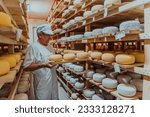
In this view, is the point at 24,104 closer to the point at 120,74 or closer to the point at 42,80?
the point at 42,80

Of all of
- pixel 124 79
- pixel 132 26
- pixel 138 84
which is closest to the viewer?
pixel 132 26

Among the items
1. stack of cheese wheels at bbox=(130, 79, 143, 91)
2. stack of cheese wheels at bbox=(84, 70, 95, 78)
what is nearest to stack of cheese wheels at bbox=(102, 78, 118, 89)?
stack of cheese wheels at bbox=(130, 79, 143, 91)

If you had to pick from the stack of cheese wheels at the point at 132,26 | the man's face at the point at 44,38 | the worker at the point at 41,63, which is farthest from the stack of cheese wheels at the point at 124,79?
the man's face at the point at 44,38

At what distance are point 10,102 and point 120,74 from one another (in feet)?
3.67

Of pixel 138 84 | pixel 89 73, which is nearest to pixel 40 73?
pixel 89 73

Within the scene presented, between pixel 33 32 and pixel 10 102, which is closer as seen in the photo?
pixel 10 102

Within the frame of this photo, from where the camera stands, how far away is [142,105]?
3.38 ft

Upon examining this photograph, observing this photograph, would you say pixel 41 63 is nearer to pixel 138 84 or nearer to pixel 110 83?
pixel 110 83

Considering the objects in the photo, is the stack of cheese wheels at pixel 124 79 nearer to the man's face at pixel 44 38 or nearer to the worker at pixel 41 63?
the worker at pixel 41 63

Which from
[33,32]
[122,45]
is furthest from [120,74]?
[33,32]

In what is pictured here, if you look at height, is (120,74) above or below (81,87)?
above

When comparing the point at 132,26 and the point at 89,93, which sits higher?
the point at 132,26

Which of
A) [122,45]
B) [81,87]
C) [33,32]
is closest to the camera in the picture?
[81,87]

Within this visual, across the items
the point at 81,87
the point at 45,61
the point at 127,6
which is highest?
the point at 127,6
